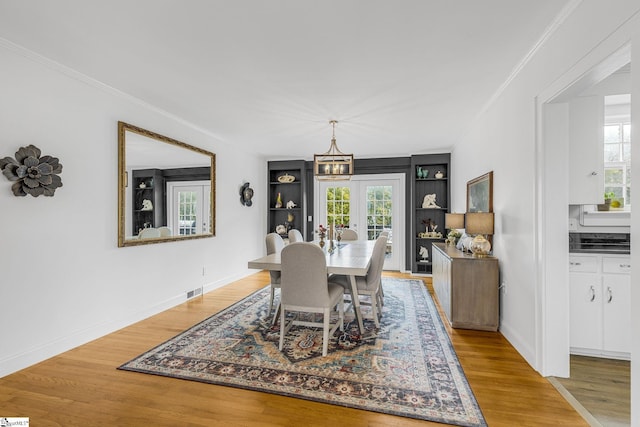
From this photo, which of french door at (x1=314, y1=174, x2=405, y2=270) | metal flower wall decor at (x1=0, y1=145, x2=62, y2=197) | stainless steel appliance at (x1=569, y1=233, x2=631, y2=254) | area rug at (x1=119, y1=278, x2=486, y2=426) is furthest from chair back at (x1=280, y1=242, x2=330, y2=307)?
french door at (x1=314, y1=174, x2=405, y2=270)

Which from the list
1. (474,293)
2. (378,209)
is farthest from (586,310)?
(378,209)

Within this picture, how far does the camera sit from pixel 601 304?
237 cm

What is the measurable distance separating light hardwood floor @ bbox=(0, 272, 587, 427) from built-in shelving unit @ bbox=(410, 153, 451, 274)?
3374 millimetres

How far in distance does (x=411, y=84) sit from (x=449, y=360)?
8.11ft

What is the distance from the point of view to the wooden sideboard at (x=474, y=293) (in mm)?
2992

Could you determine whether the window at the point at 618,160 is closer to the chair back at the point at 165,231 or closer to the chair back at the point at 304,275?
the chair back at the point at 304,275

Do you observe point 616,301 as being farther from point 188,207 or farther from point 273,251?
point 188,207

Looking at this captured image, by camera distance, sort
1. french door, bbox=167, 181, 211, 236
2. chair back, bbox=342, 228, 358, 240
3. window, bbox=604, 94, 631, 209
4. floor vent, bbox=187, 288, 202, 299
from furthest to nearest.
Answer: chair back, bbox=342, 228, 358, 240, floor vent, bbox=187, 288, 202, 299, french door, bbox=167, 181, 211, 236, window, bbox=604, 94, 631, 209

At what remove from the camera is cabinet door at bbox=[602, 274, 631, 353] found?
2.33 meters

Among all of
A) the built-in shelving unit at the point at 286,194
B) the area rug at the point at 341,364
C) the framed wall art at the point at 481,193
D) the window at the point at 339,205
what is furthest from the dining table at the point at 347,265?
the built-in shelving unit at the point at 286,194

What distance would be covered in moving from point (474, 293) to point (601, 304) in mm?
942

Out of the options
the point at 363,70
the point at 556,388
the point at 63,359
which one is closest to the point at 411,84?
the point at 363,70

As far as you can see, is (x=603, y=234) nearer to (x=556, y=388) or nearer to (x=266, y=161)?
(x=556, y=388)

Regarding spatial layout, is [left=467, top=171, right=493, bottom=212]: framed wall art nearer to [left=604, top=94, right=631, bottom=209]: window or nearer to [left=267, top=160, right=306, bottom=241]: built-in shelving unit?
[left=604, top=94, right=631, bottom=209]: window
